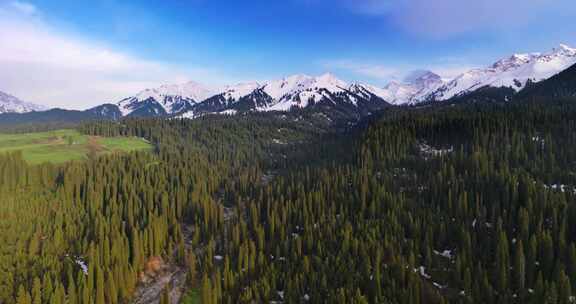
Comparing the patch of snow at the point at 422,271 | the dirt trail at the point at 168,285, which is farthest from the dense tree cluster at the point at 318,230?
the dirt trail at the point at 168,285

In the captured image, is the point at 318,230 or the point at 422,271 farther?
the point at 318,230

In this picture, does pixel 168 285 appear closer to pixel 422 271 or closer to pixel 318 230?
pixel 318 230

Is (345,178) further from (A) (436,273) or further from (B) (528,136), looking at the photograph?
(B) (528,136)

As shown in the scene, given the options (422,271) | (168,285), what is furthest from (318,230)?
(168,285)

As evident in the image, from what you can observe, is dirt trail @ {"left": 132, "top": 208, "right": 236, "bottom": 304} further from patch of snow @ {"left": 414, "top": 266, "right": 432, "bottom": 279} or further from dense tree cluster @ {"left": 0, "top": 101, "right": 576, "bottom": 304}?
patch of snow @ {"left": 414, "top": 266, "right": 432, "bottom": 279}

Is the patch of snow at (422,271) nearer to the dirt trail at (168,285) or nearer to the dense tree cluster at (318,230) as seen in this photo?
the dense tree cluster at (318,230)

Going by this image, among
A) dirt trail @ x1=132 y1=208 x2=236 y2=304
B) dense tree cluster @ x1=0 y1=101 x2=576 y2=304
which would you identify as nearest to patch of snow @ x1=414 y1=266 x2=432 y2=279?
dense tree cluster @ x1=0 y1=101 x2=576 y2=304

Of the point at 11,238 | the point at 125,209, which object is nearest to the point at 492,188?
the point at 125,209

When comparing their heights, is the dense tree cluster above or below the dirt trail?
above
